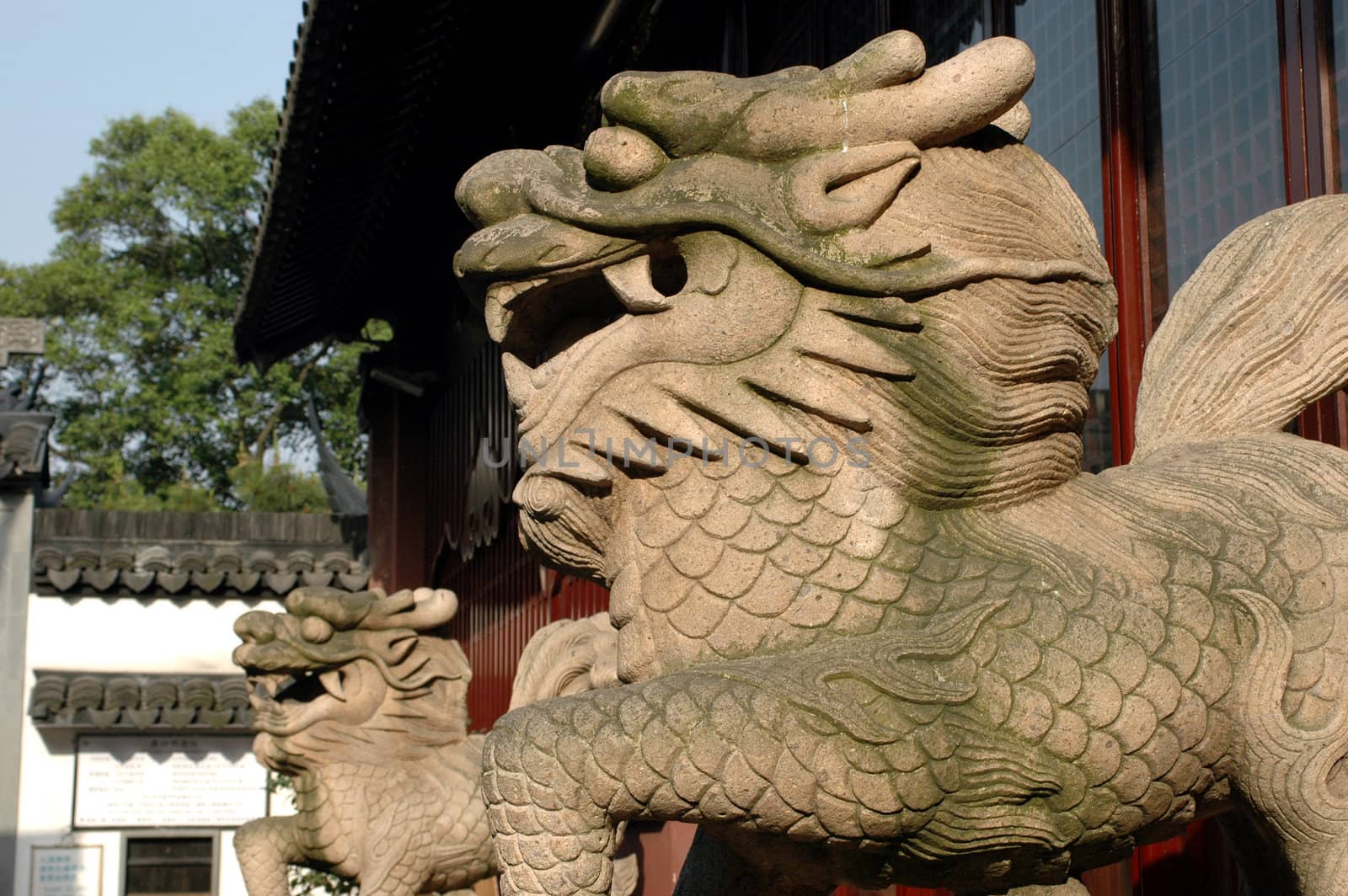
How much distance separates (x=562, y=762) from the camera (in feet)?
5.54

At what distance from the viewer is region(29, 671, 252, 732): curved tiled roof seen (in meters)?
10.4

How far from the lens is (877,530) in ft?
5.78

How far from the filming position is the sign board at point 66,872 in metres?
10.5

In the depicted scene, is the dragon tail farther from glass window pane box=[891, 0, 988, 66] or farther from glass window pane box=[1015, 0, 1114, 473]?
glass window pane box=[891, 0, 988, 66]

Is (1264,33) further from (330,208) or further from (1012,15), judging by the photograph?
(330,208)

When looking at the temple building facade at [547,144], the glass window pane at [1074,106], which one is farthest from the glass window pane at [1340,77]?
the glass window pane at [1074,106]

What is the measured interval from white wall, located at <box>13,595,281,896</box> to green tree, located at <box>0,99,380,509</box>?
26.0 feet

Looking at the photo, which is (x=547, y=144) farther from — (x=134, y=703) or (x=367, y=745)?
(x=134, y=703)

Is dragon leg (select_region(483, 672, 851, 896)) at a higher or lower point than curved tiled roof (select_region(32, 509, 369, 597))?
lower

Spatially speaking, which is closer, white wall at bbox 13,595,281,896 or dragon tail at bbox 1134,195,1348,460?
dragon tail at bbox 1134,195,1348,460

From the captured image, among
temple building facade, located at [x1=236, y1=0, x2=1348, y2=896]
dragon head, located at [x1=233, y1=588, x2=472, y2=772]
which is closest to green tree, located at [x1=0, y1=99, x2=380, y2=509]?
temple building facade, located at [x1=236, y1=0, x2=1348, y2=896]

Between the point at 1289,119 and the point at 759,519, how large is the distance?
69.5 inches

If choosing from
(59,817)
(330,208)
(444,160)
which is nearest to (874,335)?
(444,160)

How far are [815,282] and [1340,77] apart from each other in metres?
1.59
